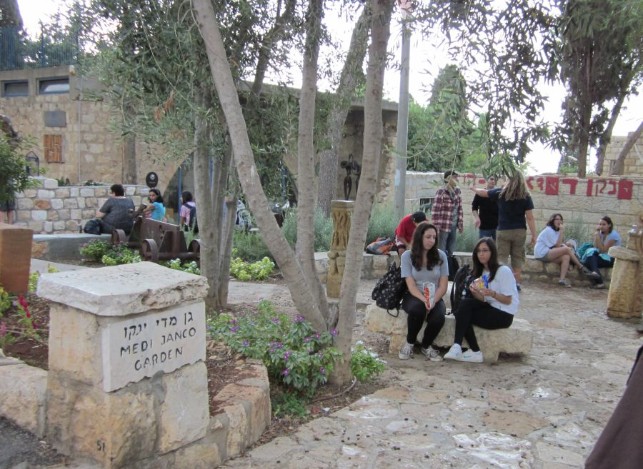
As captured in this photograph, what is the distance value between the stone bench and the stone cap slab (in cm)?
314

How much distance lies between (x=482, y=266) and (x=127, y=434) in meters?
4.08

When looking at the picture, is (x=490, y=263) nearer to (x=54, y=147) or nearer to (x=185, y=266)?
(x=185, y=266)

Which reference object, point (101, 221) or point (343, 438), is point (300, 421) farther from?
point (101, 221)

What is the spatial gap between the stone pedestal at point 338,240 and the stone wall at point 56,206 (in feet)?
23.3

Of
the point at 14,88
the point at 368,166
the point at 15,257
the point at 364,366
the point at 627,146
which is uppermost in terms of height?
the point at 14,88

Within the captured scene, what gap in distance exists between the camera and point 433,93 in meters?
4.23

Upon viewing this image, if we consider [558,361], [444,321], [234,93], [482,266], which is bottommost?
[558,361]

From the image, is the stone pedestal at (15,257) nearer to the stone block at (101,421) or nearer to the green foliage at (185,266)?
the stone block at (101,421)

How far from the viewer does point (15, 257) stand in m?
5.34

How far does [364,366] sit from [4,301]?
2911mm

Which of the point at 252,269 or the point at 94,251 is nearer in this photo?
the point at 252,269

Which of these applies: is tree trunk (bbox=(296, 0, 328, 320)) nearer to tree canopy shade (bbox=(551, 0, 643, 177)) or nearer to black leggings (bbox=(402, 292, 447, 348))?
black leggings (bbox=(402, 292, 447, 348))

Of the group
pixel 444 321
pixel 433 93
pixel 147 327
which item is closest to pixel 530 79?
pixel 433 93

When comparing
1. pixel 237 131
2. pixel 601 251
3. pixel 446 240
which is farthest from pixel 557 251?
pixel 237 131
